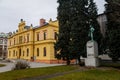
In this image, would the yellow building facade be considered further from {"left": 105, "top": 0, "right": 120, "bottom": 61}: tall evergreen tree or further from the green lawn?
the green lawn

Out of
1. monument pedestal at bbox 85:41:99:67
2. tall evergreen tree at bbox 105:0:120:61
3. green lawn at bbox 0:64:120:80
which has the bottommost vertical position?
green lawn at bbox 0:64:120:80

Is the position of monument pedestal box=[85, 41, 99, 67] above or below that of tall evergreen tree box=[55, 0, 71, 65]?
below

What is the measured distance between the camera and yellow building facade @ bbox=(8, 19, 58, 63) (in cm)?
3944

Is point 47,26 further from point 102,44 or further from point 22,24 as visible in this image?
point 102,44

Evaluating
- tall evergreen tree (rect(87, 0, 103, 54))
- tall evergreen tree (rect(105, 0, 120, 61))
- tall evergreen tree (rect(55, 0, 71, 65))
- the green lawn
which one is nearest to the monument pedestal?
tall evergreen tree (rect(105, 0, 120, 61))

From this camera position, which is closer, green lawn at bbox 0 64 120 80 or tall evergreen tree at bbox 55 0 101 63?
green lawn at bbox 0 64 120 80

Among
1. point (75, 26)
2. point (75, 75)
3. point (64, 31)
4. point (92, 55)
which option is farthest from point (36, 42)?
point (75, 75)

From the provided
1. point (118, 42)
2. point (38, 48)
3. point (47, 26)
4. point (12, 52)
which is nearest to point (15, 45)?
point (12, 52)

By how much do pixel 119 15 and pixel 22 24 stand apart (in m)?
36.2

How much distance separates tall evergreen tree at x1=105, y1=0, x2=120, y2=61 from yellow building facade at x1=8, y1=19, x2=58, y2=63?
18.6 meters

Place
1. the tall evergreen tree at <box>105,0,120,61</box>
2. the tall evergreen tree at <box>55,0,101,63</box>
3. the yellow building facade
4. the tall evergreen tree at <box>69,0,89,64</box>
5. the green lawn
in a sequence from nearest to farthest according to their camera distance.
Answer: the green lawn, the tall evergreen tree at <box>105,0,120,61</box>, the tall evergreen tree at <box>69,0,89,64</box>, the tall evergreen tree at <box>55,0,101,63</box>, the yellow building facade

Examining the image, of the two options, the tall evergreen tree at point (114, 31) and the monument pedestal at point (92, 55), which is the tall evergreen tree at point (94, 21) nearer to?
the monument pedestal at point (92, 55)

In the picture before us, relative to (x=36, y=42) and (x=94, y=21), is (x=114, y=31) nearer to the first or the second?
(x=94, y=21)

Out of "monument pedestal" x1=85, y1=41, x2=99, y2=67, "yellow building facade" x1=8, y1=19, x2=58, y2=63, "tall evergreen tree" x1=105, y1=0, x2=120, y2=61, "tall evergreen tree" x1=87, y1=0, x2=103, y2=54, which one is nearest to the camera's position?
"tall evergreen tree" x1=105, y1=0, x2=120, y2=61
